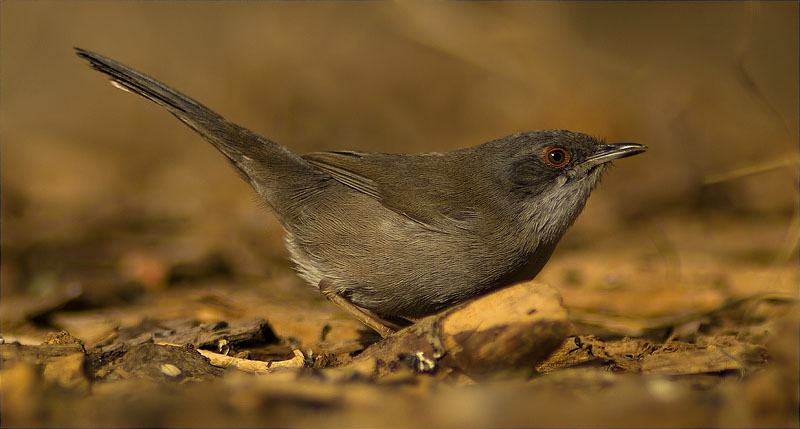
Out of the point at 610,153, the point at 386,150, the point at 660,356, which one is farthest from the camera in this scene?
the point at 386,150

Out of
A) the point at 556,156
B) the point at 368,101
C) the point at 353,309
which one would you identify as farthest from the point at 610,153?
the point at 368,101

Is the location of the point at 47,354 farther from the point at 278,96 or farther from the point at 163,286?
the point at 278,96

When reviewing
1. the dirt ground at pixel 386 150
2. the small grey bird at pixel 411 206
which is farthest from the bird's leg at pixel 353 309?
the dirt ground at pixel 386 150

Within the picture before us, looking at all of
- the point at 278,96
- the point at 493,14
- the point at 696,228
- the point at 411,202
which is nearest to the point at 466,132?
the point at 493,14

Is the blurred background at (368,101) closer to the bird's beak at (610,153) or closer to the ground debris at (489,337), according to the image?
the bird's beak at (610,153)

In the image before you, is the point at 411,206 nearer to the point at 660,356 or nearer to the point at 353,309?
the point at 353,309

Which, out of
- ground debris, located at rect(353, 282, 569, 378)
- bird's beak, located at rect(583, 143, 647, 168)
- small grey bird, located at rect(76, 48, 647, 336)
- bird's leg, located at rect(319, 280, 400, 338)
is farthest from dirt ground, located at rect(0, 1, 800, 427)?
bird's beak, located at rect(583, 143, 647, 168)

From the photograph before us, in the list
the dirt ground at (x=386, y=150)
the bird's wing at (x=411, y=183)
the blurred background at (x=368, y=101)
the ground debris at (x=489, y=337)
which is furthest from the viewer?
the blurred background at (x=368, y=101)

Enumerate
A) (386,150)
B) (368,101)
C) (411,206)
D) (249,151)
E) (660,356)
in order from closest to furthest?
(660,356), (411,206), (249,151), (386,150), (368,101)
